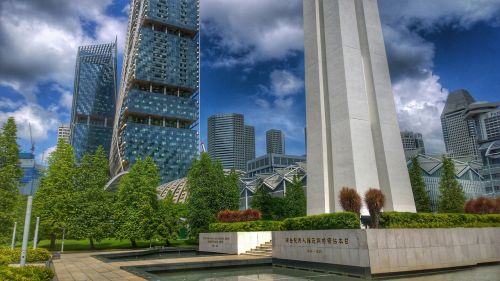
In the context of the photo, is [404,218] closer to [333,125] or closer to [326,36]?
[333,125]

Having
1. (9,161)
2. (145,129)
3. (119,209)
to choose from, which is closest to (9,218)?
(9,161)

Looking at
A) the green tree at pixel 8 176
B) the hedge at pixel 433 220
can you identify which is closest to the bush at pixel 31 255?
the green tree at pixel 8 176

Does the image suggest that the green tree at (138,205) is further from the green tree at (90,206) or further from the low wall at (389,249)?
the low wall at (389,249)

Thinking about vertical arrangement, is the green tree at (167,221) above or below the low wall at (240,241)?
above

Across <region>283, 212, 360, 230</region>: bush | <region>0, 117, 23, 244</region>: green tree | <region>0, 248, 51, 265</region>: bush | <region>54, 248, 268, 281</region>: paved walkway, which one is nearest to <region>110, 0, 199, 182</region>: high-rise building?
<region>0, 117, 23, 244</region>: green tree

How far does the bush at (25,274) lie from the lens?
310 inches

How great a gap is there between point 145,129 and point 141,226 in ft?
319

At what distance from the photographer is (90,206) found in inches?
1352

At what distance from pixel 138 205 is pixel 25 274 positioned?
86.5ft

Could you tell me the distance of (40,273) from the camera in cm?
920

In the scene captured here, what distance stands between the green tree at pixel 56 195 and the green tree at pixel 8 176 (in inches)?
146

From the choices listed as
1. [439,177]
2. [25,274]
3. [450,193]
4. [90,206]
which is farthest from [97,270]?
[439,177]

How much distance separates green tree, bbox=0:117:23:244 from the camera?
28.5m

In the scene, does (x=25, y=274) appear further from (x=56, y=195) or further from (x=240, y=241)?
(x=56, y=195)
